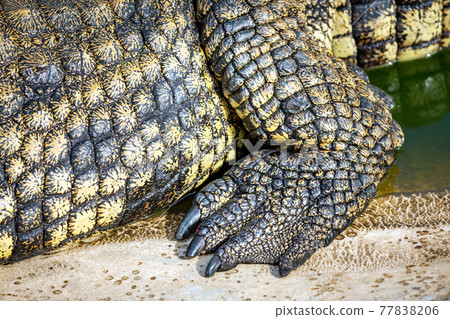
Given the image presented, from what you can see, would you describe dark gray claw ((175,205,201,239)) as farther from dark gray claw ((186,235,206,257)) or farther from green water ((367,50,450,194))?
green water ((367,50,450,194))

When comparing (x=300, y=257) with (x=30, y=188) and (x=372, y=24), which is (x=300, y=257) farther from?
(x=372, y=24)

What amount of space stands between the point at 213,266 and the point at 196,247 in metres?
0.13

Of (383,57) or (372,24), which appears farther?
(383,57)

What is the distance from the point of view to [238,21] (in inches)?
94.7

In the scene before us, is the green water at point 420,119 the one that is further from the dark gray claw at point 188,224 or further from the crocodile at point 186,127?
the dark gray claw at point 188,224

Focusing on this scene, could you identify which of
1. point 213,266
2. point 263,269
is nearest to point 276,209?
point 263,269

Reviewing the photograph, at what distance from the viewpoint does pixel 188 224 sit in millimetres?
2297

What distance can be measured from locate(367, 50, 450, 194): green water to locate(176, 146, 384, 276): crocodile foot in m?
0.28

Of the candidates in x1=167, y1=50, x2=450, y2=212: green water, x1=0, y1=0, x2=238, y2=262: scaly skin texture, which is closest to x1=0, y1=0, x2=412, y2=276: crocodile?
x1=0, y1=0, x2=238, y2=262: scaly skin texture

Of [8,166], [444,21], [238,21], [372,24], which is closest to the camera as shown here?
[8,166]

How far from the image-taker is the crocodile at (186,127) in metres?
2.08

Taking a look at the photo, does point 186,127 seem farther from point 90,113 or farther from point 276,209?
point 276,209

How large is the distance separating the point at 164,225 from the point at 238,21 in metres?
1.03

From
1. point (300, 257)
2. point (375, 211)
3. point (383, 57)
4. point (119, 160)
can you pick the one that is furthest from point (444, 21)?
point (119, 160)
